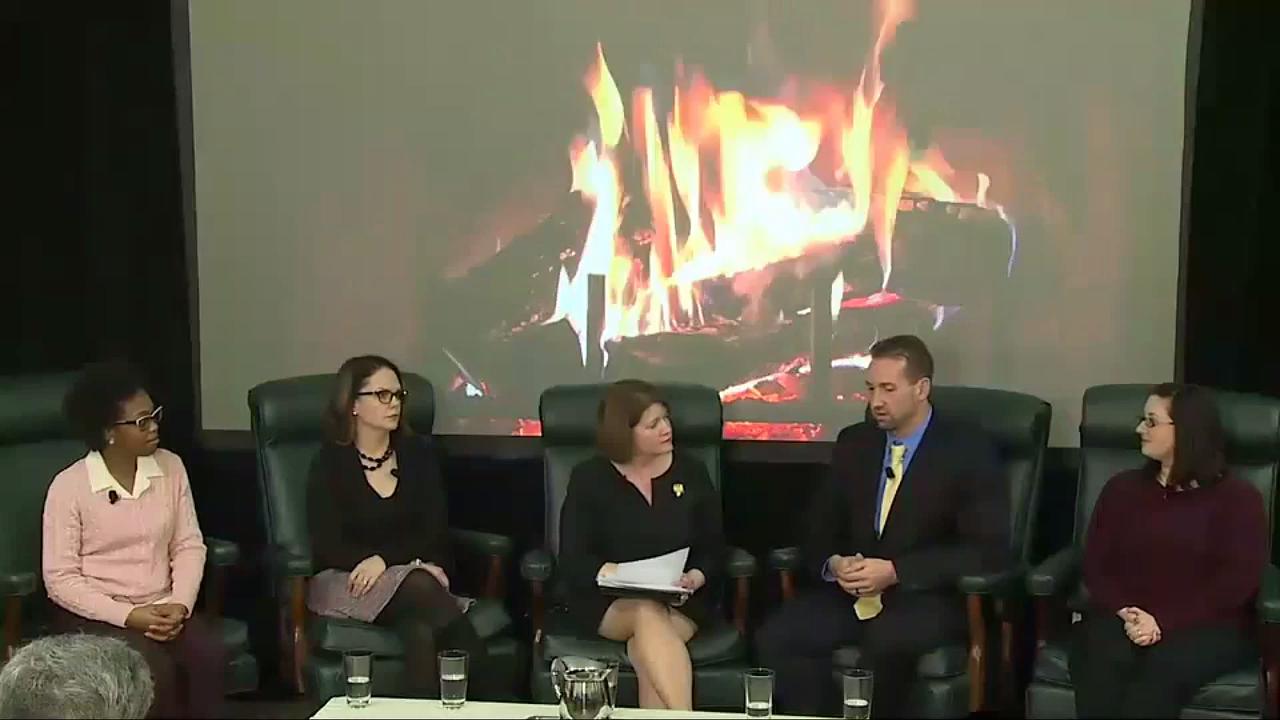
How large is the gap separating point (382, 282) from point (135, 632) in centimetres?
143

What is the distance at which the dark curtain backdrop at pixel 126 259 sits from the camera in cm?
458

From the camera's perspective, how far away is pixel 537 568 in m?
3.97

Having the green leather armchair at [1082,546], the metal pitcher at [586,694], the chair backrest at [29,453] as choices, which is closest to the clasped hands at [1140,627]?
the green leather armchair at [1082,546]

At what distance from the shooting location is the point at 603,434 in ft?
13.2

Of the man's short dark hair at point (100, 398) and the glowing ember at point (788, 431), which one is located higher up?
the man's short dark hair at point (100, 398)

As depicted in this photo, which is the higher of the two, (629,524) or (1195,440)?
(1195,440)

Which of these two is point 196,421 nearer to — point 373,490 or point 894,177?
point 373,490

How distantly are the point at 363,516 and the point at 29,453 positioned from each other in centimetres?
96

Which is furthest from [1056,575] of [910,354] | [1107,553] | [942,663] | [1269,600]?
[910,354]

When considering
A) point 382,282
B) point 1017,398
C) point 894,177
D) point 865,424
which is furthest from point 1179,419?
point 382,282

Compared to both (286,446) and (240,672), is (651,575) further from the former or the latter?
(286,446)

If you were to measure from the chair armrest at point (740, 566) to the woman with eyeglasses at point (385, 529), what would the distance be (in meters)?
0.69

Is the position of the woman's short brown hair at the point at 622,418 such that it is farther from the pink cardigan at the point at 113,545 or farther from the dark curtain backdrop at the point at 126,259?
the pink cardigan at the point at 113,545

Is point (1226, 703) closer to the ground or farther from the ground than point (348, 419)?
closer to the ground
